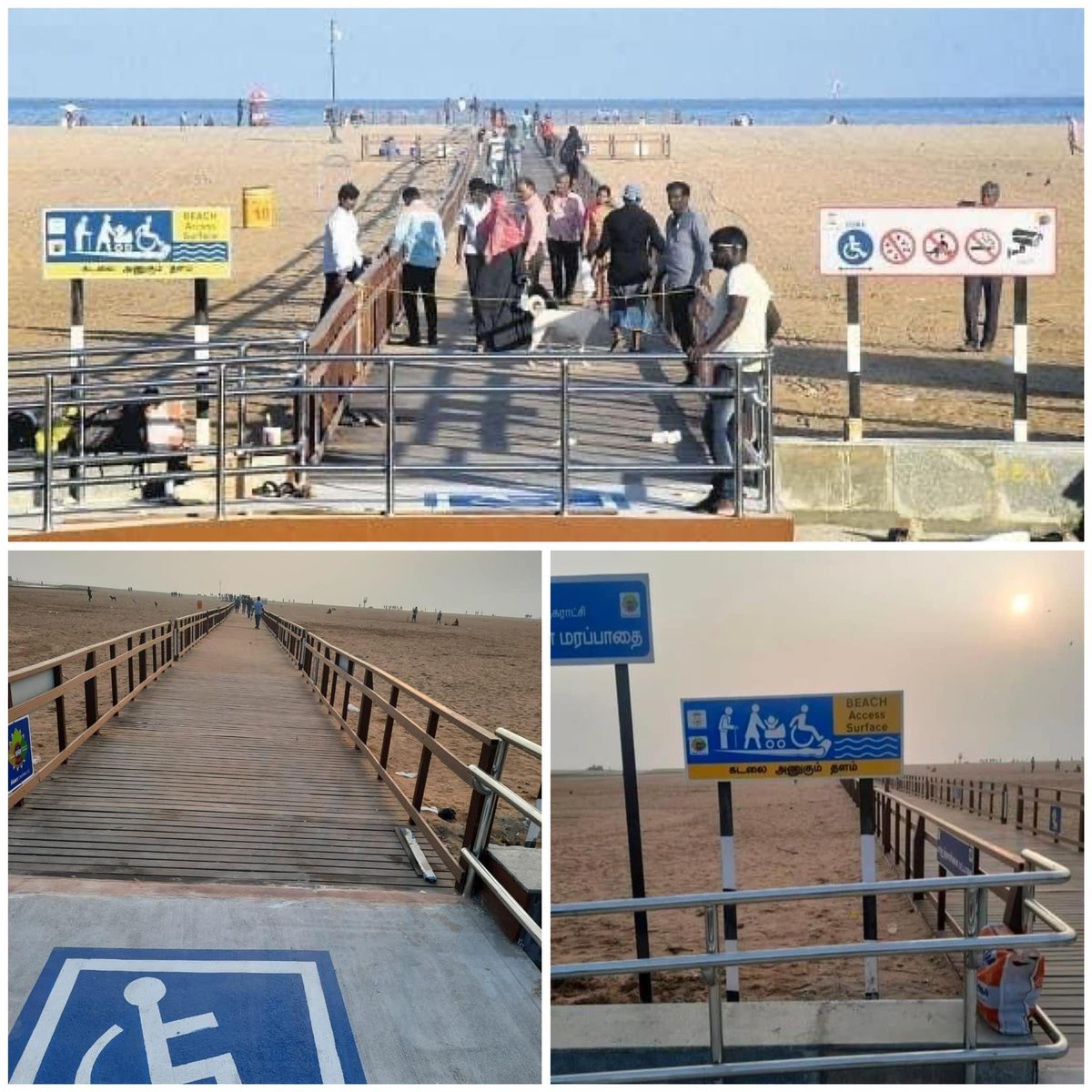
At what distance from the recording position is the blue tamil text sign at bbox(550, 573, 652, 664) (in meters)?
7.03

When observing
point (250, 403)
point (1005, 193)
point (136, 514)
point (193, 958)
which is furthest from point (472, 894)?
point (1005, 193)

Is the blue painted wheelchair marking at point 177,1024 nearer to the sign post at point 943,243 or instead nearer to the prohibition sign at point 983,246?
the sign post at point 943,243

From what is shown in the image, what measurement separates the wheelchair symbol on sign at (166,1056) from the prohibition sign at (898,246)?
8.59 m

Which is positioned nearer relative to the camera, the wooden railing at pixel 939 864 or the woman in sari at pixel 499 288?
the wooden railing at pixel 939 864

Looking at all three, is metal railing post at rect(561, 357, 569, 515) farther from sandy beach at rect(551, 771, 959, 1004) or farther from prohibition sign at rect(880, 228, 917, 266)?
prohibition sign at rect(880, 228, 917, 266)

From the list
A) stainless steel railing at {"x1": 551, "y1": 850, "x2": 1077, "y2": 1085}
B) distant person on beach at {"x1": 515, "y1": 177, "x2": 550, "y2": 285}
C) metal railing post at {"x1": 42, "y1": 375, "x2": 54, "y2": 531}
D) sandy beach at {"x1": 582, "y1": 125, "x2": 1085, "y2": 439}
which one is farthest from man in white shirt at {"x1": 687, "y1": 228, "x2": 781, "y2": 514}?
distant person on beach at {"x1": 515, "y1": 177, "x2": 550, "y2": 285}

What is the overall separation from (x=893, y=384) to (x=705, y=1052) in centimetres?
1052

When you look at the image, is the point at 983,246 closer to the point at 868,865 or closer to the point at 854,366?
the point at 854,366

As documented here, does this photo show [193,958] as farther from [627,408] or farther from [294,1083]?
[627,408]

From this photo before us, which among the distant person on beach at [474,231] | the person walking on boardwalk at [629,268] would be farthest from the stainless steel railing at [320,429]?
the distant person on beach at [474,231]

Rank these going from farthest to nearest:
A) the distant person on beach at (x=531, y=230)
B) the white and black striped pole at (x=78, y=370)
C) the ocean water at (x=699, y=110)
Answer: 1. the ocean water at (x=699, y=110)
2. the distant person on beach at (x=531, y=230)
3. the white and black striped pole at (x=78, y=370)

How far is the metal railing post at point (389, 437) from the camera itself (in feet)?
32.9

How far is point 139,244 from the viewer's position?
1272 centimetres

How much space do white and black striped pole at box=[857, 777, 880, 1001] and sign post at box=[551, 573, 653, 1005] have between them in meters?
1.05
